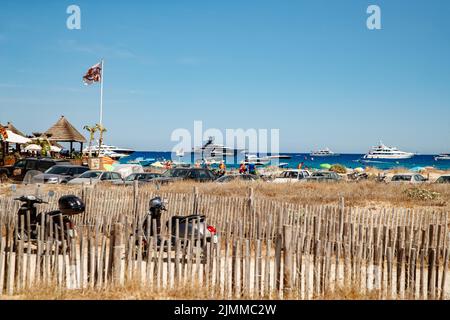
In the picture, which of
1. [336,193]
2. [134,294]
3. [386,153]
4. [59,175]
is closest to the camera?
[134,294]

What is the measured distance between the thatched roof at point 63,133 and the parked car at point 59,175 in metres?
17.0

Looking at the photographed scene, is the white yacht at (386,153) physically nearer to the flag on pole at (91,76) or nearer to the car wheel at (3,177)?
the flag on pole at (91,76)

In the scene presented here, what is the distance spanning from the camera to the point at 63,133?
39625 mm

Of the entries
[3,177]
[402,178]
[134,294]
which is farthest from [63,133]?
[134,294]

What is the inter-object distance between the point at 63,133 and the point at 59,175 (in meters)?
18.9

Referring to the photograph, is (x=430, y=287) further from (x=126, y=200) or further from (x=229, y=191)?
(x=229, y=191)

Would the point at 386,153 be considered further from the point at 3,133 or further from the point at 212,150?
the point at 3,133

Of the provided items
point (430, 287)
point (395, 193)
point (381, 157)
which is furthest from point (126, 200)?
point (381, 157)

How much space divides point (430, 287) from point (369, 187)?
44.1ft

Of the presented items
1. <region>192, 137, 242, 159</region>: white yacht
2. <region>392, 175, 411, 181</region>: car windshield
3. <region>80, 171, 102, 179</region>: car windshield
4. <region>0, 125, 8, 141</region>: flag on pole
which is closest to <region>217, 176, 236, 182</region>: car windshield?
<region>80, 171, 102, 179</region>: car windshield

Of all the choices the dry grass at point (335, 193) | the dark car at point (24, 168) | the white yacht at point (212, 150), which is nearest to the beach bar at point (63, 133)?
the dark car at point (24, 168)

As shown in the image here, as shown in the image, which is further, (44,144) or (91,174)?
(44,144)

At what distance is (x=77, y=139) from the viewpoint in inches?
1567
